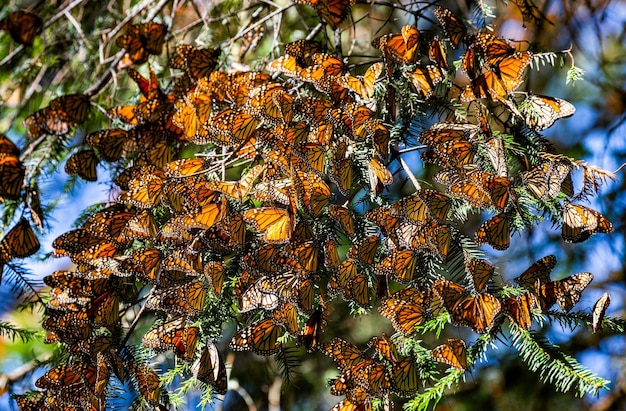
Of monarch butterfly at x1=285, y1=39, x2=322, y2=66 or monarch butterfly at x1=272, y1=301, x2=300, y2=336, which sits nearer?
monarch butterfly at x1=272, y1=301, x2=300, y2=336

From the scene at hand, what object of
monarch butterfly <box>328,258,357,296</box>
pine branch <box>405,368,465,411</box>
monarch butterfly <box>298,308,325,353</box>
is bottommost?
pine branch <box>405,368,465,411</box>

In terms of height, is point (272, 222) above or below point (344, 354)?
above

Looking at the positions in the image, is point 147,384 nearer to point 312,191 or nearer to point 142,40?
point 312,191

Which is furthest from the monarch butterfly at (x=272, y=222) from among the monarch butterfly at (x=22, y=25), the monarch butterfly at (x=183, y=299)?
the monarch butterfly at (x=22, y=25)

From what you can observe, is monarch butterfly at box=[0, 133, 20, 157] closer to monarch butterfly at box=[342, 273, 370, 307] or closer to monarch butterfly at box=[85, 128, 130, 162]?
monarch butterfly at box=[85, 128, 130, 162]

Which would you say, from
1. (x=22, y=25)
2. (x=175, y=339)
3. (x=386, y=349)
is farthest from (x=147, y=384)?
(x=22, y=25)

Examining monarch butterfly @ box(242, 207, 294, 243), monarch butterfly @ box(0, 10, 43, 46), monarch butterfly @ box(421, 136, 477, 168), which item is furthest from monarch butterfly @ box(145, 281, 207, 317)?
monarch butterfly @ box(0, 10, 43, 46)

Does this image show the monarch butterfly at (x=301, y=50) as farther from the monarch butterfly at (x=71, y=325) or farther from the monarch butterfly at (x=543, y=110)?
the monarch butterfly at (x=71, y=325)
